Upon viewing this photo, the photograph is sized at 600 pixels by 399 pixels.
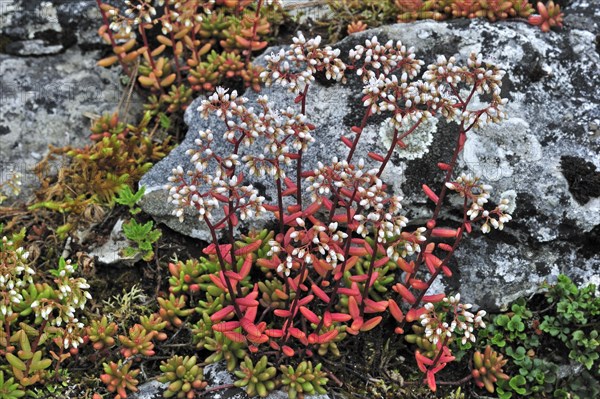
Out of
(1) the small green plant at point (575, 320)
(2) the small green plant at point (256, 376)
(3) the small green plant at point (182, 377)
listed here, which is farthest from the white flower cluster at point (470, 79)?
→ (3) the small green plant at point (182, 377)

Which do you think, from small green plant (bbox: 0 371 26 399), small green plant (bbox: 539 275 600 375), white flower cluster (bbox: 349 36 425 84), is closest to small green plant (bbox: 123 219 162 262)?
small green plant (bbox: 0 371 26 399)

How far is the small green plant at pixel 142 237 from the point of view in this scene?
514cm

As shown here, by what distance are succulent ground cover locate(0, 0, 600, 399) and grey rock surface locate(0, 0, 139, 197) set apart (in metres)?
0.50

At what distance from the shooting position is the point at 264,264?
178 inches

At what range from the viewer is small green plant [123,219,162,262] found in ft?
16.9

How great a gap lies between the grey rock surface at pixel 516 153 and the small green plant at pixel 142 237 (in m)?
0.18

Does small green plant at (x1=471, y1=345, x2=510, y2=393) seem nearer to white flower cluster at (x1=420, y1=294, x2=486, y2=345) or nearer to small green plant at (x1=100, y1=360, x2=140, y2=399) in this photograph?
white flower cluster at (x1=420, y1=294, x2=486, y2=345)

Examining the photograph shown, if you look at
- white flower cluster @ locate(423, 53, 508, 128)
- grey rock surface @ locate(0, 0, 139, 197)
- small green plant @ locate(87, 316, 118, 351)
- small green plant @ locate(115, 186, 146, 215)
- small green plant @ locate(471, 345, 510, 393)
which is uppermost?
white flower cluster @ locate(423, 53, 508, 128)

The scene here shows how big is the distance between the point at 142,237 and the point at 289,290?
1.31 m

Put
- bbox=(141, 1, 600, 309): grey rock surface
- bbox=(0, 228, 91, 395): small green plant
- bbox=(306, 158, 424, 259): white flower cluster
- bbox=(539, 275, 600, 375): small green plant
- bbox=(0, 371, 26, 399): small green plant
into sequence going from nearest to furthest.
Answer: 1. bbox=(306, 158, 424, 259): white flower cluster
2. bbox=(0, 228, 91, 395): small green plant
3. bbox=(0, 371, 26, 399): small green plant
4. bbox=(539, 275, 600, 375): small green plant
5. bbox=(141, 1, 600, 309): grey rock surface

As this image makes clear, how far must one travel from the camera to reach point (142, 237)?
5168 mm

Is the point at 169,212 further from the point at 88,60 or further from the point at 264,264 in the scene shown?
the point at 88,60

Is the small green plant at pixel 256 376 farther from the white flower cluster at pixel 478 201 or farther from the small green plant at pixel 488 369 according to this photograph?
the white flower cluster at pixel 478 201

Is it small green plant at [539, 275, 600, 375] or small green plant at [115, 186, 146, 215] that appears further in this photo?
small green plant at [115, 186, 146, 215]
